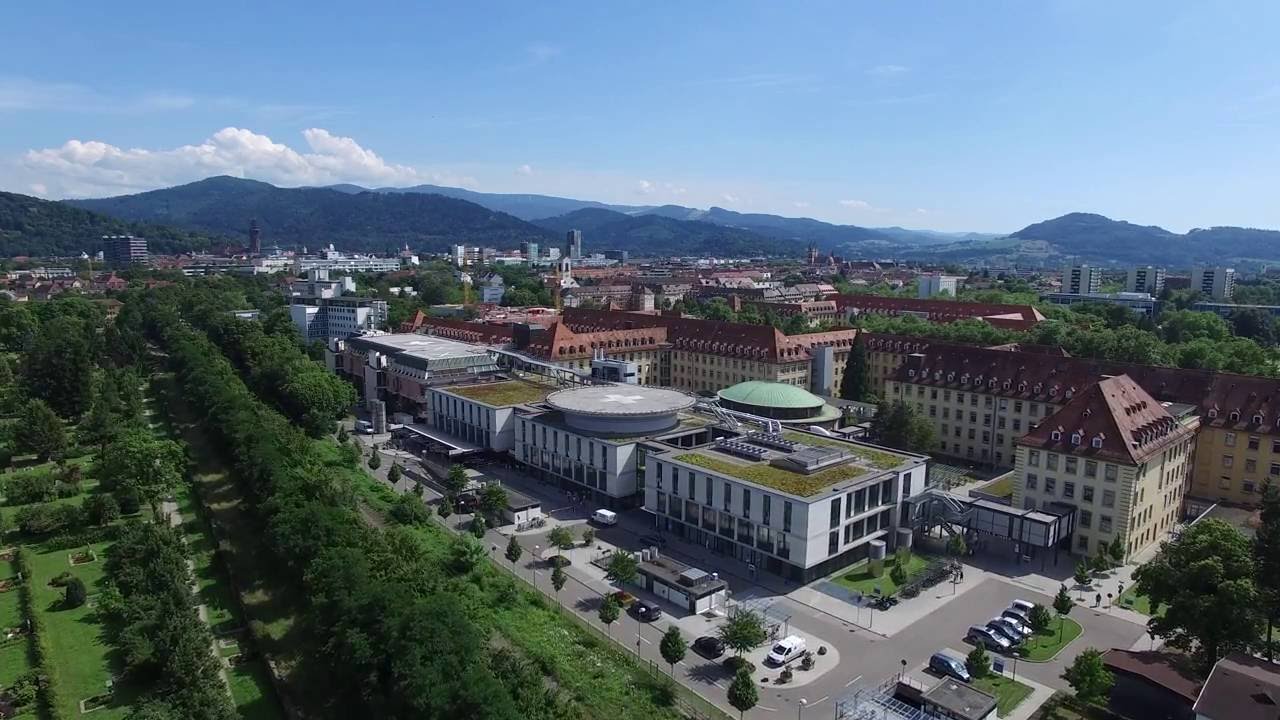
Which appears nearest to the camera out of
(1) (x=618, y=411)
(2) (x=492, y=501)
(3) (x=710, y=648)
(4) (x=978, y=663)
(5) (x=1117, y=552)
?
(4) (x=978, y=663)

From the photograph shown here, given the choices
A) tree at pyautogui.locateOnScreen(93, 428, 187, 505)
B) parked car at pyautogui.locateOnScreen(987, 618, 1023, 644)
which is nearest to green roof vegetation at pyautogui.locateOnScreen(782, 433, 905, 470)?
parked car at pyautogui.locateOnScreen(987, 618, 1023, 644)

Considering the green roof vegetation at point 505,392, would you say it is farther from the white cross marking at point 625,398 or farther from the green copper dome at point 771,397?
the green copper dome at point 771,397

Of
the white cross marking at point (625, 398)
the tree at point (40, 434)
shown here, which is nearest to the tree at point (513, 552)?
the white cross marking at point (625, 398)

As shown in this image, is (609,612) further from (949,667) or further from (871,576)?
(871,576)

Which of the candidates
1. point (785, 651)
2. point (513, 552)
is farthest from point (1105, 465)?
point (513, 552)

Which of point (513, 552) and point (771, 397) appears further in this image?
point (771, 397)
